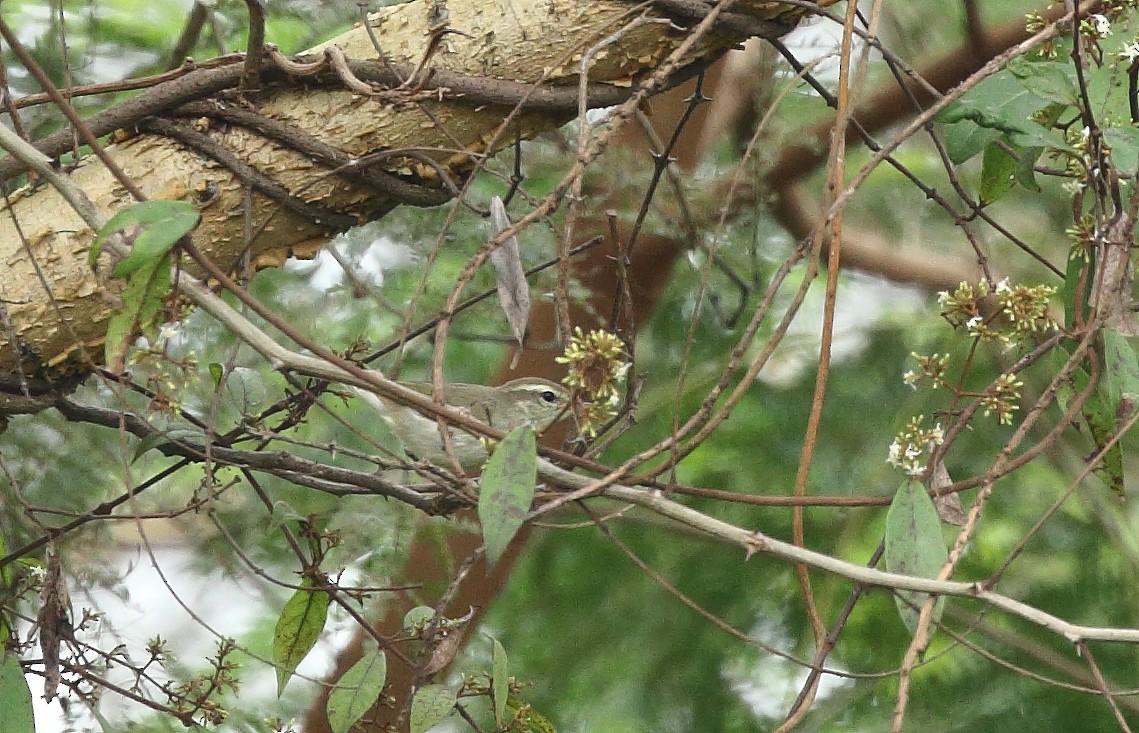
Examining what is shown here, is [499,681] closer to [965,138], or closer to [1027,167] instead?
[965,138]

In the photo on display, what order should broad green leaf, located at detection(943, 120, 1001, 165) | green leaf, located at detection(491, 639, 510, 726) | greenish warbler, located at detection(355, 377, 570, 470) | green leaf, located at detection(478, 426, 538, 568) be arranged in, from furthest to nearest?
1. greenish warbler, located at detection(355, 377, 570, 470)
2. broad green leaf, located at detection(943, 120, 1001, 165)
3. green leaf, located at detection(491, 639, 510, 726)
4. green leaf, located at detection(478, 426, 538, 568)

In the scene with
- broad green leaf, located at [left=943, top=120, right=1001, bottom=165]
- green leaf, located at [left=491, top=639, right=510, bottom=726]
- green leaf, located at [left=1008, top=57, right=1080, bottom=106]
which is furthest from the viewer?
broad green leaf, located at [left=943, top=120, right=1001, bottom=165]

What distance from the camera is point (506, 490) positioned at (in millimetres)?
1278

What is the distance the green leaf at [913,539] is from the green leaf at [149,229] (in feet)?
2.99

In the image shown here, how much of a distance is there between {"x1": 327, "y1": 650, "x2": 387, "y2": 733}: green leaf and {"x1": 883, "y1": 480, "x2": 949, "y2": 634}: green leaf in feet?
2.41

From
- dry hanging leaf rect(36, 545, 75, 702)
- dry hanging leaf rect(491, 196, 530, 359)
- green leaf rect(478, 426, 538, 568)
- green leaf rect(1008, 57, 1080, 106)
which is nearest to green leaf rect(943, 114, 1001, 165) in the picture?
green leaf rect(1008, 57, 1080, 106)

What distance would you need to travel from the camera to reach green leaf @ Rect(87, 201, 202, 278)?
1277mm

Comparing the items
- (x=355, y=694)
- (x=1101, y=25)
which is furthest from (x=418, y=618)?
(x=1101, y=25)

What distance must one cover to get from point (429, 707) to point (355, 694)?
19cm

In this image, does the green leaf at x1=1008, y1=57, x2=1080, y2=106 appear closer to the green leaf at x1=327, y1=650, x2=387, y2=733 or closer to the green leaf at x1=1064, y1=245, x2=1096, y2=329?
the green leaf at x1=1064, y1=245, x2=1096, y2=329

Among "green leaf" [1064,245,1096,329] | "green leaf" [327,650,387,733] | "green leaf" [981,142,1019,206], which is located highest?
"green leaf" [981,142,1019,206]

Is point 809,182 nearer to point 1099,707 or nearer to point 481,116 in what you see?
point 1099,707

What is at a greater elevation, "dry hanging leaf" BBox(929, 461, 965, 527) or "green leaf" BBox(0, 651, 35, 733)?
"dry hanging leaf" BBox(929, 461, 965, 527)

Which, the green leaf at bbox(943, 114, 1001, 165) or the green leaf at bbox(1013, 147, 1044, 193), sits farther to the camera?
the green leaf at bbox(1013, 147, 1044, 193)
